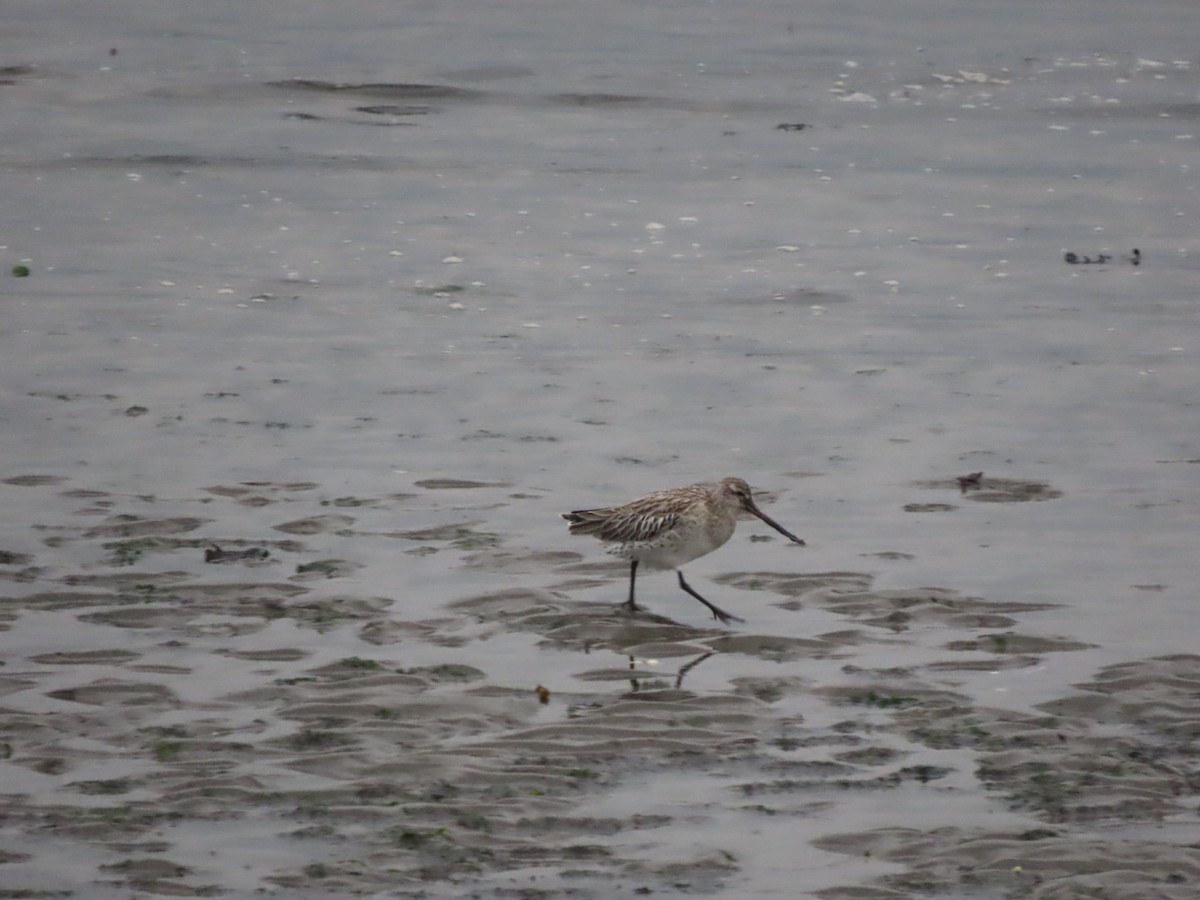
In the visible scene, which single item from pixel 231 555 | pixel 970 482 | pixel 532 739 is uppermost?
pixel 970 482

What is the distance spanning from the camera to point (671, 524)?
1253cm

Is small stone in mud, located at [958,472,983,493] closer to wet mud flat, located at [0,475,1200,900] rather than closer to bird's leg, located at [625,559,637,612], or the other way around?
wet mud flat, located at [0,475,1200,900]

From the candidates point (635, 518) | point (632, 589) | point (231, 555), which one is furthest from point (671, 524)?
point (231, 555)

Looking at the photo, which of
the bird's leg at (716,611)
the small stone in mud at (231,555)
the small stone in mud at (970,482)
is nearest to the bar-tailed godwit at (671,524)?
the bird's leg at (716,611)

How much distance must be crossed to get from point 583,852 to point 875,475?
6945 mm

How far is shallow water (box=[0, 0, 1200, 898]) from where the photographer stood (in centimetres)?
899

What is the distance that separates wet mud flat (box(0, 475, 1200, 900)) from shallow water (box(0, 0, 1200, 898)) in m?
0.03

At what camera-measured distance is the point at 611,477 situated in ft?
49.0

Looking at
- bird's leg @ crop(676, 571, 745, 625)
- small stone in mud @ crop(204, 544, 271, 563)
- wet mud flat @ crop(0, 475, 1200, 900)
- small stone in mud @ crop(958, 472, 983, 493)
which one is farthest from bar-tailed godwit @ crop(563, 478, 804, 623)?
small stone in mud @ crop(958, 472, 983, 493)

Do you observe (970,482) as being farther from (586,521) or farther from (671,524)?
(586,521)

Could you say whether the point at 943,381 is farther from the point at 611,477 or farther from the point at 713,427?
the point at 611,477

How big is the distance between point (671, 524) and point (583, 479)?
2.43 metres

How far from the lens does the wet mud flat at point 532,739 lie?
845 cm

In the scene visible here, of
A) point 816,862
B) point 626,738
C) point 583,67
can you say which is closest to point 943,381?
point 626,738
